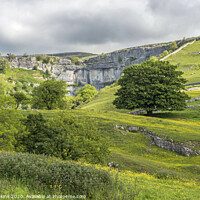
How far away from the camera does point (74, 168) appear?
27.6 ft

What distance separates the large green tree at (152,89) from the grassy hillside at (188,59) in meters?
68.2

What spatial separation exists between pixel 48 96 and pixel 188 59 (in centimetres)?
12931

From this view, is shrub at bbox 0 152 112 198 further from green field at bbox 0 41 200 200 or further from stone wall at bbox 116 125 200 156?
stone wall at bbox 116 125 200 156

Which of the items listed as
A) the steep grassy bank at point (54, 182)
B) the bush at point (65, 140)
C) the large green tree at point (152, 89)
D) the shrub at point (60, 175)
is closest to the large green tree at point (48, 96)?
the large green tree at point (152, 89)

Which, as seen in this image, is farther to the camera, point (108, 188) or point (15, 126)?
point (15, 126)

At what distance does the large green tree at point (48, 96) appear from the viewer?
5151cm

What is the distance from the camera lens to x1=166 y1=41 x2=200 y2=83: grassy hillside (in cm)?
11805

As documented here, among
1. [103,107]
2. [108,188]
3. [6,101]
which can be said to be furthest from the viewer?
[103,107]

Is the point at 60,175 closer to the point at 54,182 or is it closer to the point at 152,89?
the point at 54,182

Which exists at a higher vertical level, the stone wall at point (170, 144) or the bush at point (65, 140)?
the bush at point (65, 140)

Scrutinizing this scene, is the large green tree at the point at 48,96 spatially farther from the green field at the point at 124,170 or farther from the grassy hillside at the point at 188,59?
the grassy hillside at the point at 188,59

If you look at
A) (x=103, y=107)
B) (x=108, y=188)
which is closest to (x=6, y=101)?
(x=108, y=188)

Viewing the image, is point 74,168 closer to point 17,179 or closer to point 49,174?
point 49,174

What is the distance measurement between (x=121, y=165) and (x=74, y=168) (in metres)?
13.4
